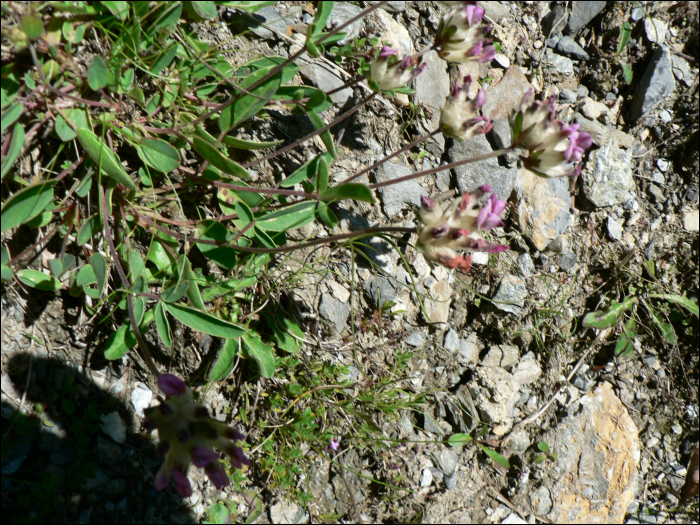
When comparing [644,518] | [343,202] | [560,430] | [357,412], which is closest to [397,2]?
[343,202]

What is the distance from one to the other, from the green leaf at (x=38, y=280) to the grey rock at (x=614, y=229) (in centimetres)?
332

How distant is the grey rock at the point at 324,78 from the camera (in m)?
2.87

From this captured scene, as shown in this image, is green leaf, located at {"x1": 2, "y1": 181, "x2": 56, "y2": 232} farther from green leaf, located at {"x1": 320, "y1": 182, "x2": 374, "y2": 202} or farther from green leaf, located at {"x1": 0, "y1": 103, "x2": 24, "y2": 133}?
green leaf, located at {"x1": 320, "y1": 182, "x2": 374, "y2": 202}

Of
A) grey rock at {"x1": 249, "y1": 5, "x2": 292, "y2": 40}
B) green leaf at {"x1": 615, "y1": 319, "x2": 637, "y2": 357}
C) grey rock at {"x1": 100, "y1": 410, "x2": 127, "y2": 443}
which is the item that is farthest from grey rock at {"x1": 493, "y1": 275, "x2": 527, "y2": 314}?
grey rock at {"x1": 100, "y1": 410, "x2": 127, "y2": 443}

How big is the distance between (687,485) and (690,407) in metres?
0.51

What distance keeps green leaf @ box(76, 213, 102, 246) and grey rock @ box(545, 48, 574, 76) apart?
3043 mm

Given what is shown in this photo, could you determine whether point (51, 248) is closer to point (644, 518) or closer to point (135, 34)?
point (135, 34)

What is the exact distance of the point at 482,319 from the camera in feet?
10.5

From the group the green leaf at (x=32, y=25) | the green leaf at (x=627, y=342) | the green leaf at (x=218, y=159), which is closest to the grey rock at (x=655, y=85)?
the green leaf at (x=627, y=342)

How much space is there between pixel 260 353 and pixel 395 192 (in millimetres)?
1209

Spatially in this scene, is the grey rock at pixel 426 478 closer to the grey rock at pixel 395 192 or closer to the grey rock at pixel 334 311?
the grey rock at pixel 334 311

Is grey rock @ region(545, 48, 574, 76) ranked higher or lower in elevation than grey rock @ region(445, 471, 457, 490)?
higher

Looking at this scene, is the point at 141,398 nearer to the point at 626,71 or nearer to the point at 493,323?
the point at 493,323

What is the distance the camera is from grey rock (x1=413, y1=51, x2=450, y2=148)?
317 centimetres
